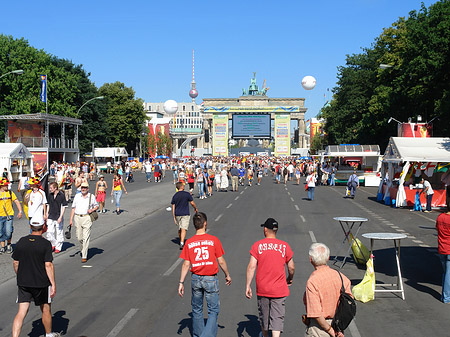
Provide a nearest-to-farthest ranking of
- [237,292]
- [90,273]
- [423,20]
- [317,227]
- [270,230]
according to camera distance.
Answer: [270,230]
[237,292]
[90,273]
[317,227]
[423,20]

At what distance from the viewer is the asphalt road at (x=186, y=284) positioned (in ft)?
22.7

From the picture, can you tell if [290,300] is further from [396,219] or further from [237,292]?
[396,219]

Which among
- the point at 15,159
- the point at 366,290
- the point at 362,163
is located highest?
the point at 15,159

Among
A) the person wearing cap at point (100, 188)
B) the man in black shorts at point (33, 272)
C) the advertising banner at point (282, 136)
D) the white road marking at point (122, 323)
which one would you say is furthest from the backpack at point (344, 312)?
the advertising banner at point (282, 136)

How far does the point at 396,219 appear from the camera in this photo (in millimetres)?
19188

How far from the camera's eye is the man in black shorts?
6.23 metres

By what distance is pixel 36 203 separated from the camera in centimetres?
1110

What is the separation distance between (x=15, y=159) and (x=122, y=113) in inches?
1485

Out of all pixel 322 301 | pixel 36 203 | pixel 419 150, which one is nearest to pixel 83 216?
pixel 36 203

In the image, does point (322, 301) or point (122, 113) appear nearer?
point (322, 301)

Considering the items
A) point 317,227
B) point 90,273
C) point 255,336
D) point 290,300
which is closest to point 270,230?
point 255,336

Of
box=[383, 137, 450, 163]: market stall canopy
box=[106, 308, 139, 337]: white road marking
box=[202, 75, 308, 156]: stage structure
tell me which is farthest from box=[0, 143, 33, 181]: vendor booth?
box=[202, 75, 308, 156]: stage structure

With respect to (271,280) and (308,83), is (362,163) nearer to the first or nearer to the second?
(271,280)

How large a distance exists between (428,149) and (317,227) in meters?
11.3
